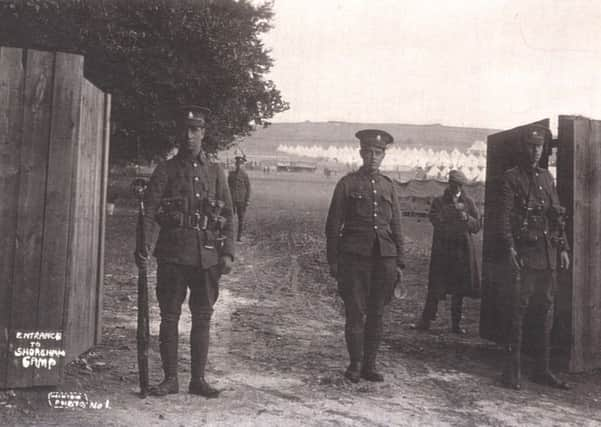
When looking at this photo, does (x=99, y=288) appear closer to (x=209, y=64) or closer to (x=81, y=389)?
(x=81, y=389)

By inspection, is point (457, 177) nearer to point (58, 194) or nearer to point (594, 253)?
point (594, 253)

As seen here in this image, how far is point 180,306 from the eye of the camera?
185 inches

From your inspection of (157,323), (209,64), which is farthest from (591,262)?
(209,64)

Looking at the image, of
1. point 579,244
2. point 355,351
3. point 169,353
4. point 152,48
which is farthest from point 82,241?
point 152,48

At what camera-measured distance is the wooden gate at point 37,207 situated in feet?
Answer: 14.0

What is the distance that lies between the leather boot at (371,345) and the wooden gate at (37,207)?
2.48m

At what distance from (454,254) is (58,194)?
484 centimetres

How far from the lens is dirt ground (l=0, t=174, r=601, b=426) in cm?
425

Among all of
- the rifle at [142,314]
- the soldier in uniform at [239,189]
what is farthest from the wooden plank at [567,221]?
the soldier in uniform at [239,189]

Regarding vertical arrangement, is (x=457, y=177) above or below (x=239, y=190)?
above

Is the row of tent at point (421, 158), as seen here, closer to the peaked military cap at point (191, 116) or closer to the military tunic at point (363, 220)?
the military tunic at point (363, 220)

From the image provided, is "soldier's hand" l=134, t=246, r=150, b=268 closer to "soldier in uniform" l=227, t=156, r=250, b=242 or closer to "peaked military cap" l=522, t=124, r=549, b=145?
"peaked military cap" l=522, t=124, r=549, b=145

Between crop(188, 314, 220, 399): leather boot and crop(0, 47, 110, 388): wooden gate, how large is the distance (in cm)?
95

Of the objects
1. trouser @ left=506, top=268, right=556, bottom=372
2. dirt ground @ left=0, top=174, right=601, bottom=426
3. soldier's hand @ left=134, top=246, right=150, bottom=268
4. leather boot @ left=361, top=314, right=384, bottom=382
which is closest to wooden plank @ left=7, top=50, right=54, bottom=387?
dirt ground @ left=0, top=174, right=601, bottom=426
